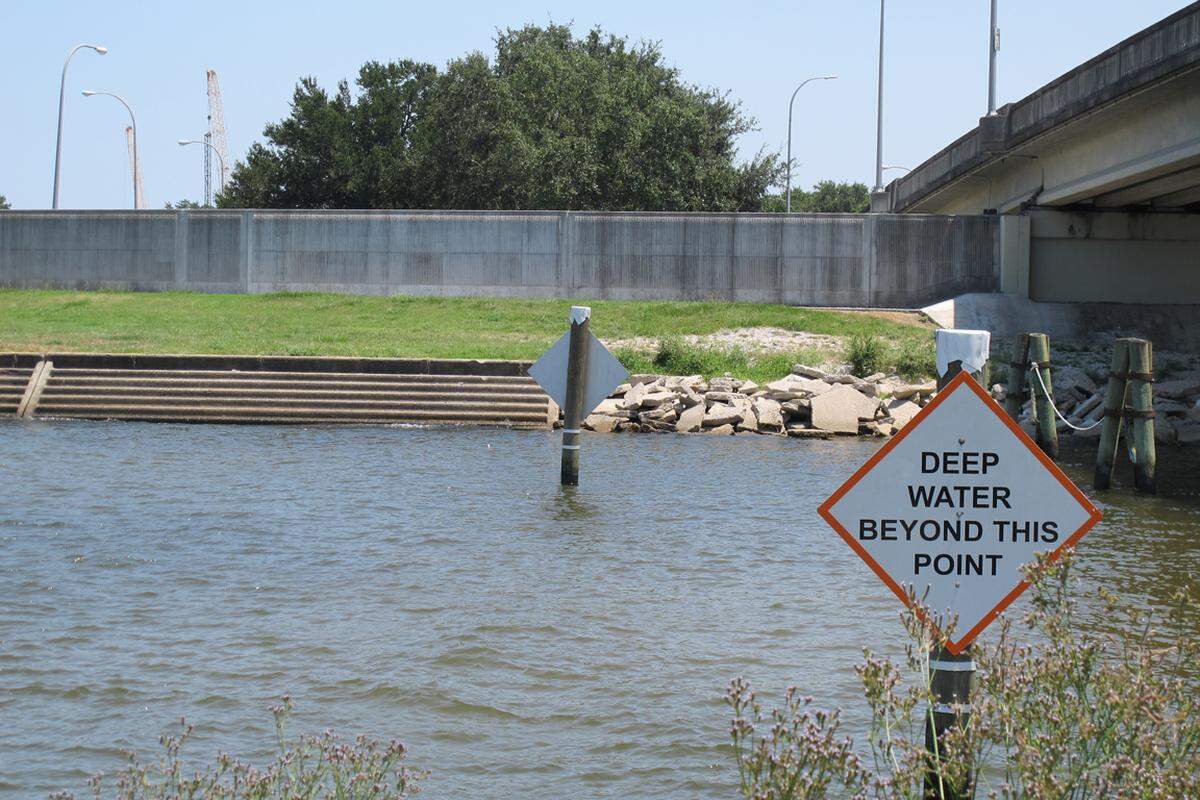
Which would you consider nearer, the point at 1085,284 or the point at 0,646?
the point at 0,646

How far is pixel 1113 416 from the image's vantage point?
1744 centimetres

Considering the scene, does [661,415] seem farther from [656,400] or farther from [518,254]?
[518,254]

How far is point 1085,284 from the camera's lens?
33594 millimetres

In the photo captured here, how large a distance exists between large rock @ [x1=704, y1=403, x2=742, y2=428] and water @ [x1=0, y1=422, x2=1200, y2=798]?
5.34 metres

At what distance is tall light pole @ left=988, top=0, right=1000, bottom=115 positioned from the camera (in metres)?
33.3

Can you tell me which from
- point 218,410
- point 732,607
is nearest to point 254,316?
point 218,410

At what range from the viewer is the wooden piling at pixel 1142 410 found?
17172mm

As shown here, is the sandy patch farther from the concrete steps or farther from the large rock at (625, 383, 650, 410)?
the concrete steps

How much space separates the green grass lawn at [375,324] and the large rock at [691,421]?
345 centimetres

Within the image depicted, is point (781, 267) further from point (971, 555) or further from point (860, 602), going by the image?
point (971, 555)

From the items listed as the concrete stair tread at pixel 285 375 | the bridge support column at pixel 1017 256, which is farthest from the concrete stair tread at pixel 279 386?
the bridge support column at pixel 1017 256

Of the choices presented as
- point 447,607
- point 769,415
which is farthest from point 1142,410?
point 447,607

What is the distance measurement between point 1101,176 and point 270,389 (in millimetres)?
15851

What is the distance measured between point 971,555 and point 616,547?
7.89m
